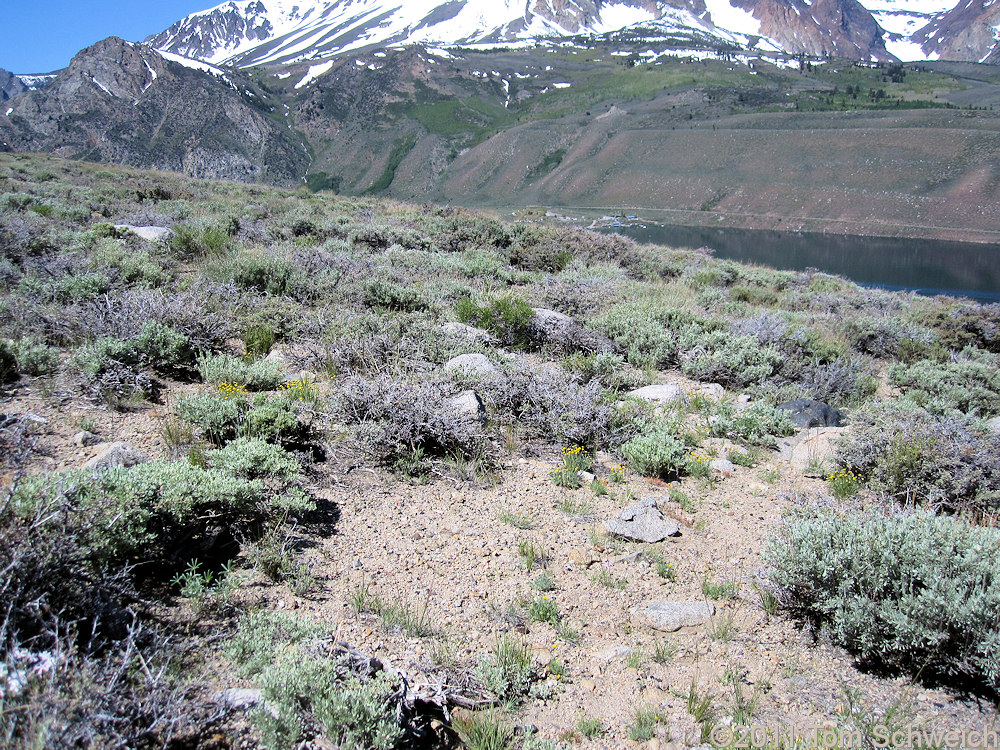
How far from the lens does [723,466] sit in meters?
4.68

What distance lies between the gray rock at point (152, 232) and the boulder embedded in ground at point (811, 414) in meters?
9.05

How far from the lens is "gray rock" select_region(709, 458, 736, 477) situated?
4609mm

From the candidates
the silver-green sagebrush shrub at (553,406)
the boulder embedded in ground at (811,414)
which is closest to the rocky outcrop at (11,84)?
the silver-green sagebrush shrub at (553,406)

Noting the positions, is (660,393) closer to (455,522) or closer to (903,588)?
(455,522)

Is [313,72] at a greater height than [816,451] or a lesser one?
greater

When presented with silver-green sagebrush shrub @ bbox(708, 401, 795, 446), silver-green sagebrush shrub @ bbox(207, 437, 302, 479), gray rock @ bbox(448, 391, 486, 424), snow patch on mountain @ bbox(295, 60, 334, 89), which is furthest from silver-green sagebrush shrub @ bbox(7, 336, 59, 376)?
snow patch on mountain @ bbox(295, 60, 334, 89)

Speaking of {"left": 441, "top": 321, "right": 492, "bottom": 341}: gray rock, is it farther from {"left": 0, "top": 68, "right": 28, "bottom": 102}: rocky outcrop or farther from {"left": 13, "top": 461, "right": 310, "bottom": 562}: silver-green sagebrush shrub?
{"left": 0, "top": 68, "right": 28, "bottom": 102}: rocky outcrop

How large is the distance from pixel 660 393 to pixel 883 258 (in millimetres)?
39034

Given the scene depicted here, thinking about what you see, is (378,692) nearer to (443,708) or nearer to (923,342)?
(443,708)

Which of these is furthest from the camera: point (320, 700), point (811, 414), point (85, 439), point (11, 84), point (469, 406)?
point (11, 84)

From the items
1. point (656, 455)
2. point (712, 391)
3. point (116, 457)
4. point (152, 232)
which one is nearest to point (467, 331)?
point (656, 455)

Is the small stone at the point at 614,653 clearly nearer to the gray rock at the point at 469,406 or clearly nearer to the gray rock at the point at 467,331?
the gray rock at the point at 469,406

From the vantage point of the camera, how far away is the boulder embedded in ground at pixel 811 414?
5.72 metres

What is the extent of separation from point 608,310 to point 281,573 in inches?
241
